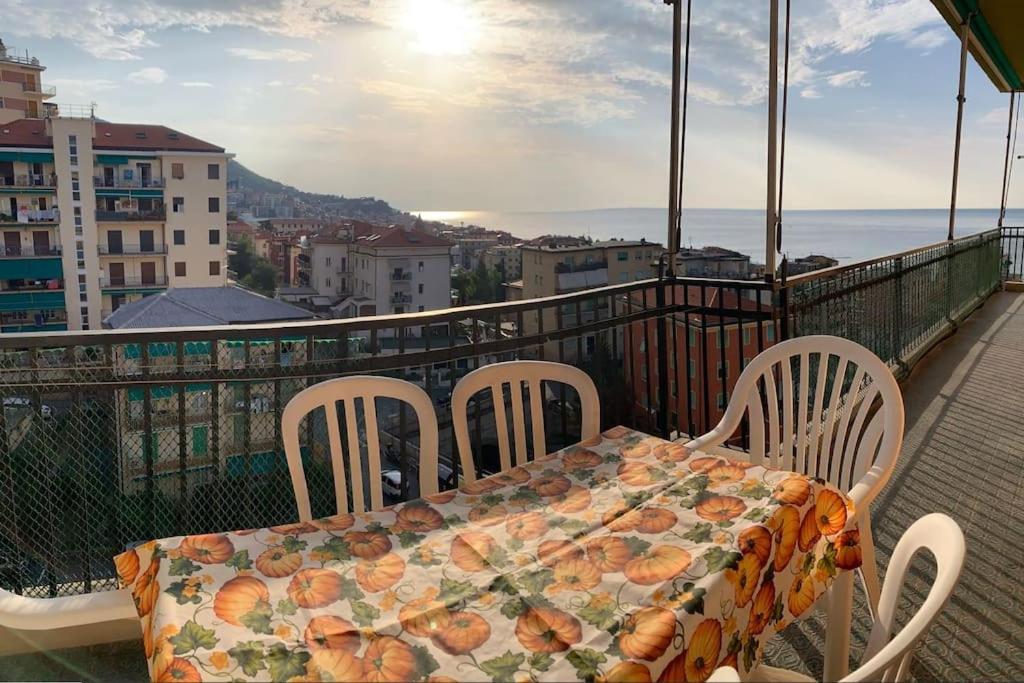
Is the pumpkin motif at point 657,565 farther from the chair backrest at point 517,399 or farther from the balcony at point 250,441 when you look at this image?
the balcony at point 250,441

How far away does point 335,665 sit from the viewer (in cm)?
92

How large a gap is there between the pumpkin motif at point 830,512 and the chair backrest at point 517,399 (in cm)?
57

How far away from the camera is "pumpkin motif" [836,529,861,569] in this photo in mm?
1407

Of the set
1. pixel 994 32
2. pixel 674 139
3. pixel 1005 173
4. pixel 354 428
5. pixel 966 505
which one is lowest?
pixel 966 505

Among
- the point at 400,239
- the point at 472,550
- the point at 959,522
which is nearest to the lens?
the point at 472,550

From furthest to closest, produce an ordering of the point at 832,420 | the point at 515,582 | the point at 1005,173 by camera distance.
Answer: the point at 1005,173 → the point at 832,420 → the point at 515,582

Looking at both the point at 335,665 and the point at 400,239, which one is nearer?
the point at 335,665

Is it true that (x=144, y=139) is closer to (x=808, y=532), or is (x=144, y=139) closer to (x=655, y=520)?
(x=655, y=520)

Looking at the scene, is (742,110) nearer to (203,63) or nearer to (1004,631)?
(203,63)

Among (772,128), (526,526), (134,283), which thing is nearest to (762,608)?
(526,526)

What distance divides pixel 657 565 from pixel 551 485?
0.37 meters

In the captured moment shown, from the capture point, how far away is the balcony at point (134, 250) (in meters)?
13.3

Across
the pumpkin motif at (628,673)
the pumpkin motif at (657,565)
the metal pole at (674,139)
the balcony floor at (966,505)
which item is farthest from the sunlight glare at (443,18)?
the pumpkin motif at (628,673)

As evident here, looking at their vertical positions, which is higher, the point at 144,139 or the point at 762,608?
the point at 144,139
